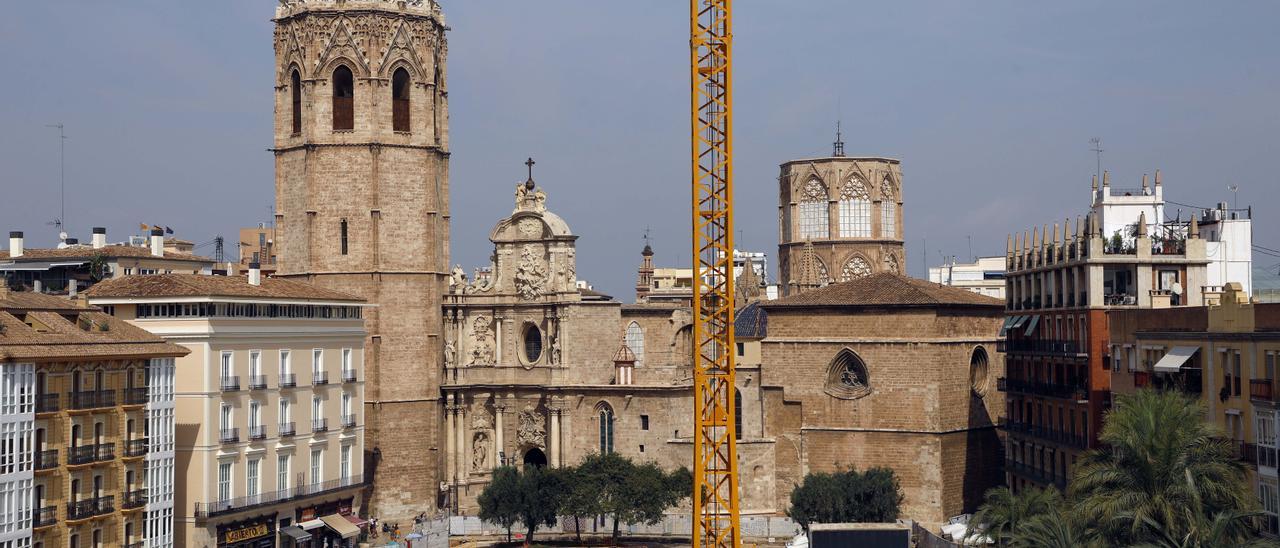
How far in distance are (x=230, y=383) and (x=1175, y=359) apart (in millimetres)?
29630

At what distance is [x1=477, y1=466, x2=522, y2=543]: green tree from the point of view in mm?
70812

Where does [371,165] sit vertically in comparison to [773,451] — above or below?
above

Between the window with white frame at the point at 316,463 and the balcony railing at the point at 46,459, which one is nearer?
the balcony railing at the point at 46,459

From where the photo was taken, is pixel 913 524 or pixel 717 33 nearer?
pixel 717 33

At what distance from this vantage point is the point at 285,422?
6412cm

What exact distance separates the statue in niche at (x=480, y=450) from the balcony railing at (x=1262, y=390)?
41369 millimetres

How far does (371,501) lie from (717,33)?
28957 millimetres

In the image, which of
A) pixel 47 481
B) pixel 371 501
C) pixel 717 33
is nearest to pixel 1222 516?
pixel 717 33

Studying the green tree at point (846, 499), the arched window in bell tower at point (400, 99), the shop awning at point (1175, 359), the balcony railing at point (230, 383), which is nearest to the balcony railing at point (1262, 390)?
the shop awning at point (1175, 359)

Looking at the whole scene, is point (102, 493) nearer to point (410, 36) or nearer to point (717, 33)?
point (717, 33)

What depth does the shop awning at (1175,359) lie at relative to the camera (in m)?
47.8

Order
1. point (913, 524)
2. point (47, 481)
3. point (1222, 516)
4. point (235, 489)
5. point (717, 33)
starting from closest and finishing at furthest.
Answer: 1. point (1222, 516)
2. point (47, 481)
3. point (717, 33)
4. point (235, 489)
5. point (913, 524)

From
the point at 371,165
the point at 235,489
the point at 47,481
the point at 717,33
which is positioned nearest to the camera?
the point at 47,481

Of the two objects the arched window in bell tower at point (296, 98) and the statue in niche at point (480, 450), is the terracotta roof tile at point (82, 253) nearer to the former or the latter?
the arched window in bell tower at point (296, 98)
